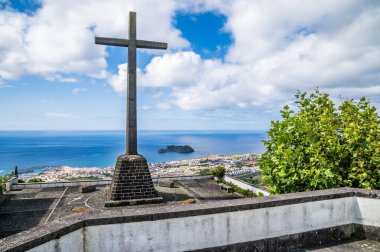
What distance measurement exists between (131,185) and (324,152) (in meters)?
9.79

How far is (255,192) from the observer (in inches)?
645

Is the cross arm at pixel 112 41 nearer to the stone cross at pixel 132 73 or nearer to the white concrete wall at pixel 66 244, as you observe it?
the stone cross at pixel 132 73

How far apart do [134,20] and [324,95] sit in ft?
33.4

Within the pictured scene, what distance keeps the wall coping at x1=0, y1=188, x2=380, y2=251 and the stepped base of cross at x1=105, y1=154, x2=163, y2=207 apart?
9.70m

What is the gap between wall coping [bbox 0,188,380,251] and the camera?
9.17ft

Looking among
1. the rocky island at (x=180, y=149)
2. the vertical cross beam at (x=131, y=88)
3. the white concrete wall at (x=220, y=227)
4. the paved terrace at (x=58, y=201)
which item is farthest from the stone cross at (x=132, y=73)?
the rocky island at (x=180, y=149)

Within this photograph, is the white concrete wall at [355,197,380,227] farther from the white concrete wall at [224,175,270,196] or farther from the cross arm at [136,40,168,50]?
the cross arm at [136,40,168,50]

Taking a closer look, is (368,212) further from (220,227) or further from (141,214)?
(141,214)

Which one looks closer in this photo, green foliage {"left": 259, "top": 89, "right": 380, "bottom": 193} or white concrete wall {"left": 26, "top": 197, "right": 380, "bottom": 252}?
white concrete wall {"left": 26, "top": 197, "right": 380, "bottom": 252}

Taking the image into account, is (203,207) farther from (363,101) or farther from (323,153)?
(363,101)

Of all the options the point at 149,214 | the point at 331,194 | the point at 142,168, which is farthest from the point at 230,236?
the point at 142,168

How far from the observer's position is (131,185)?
13.2m

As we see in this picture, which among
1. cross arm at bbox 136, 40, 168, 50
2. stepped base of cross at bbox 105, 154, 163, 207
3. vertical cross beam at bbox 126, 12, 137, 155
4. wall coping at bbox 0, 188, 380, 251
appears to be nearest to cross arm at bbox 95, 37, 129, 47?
vertical cross beam at bbox 126, 12, 137, 155

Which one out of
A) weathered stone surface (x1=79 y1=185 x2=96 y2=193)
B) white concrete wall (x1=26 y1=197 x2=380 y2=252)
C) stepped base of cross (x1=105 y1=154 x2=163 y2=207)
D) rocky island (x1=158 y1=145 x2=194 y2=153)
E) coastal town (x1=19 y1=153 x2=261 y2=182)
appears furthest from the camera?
rocky island (x1=158 y1=145 x2=194 y2=153)
